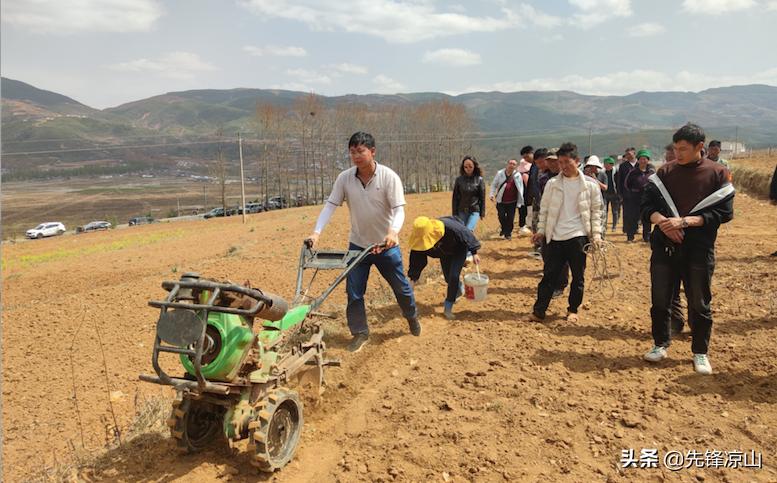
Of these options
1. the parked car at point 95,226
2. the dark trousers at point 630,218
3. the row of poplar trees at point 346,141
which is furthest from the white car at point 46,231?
the dark trousers at point 630,218

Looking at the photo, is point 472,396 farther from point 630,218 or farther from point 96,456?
point 630,218

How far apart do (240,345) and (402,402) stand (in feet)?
5.20

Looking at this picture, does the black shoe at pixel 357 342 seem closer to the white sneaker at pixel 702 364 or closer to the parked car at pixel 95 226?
the white sneaker at pixel 702 364

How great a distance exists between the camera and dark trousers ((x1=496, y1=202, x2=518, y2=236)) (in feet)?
34.4

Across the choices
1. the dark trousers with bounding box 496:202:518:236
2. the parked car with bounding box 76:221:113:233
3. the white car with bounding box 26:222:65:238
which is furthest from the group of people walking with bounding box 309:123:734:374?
the parked car with bounding box 76:221:113:233

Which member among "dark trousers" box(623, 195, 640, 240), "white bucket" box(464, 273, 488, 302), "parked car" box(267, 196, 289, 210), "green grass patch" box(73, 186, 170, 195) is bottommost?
"green grass patch" box(73, 186, 170, 195)

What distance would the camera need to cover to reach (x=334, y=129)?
66.1 metres

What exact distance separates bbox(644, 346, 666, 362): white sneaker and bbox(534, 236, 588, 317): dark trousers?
114cm

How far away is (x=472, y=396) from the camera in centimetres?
416

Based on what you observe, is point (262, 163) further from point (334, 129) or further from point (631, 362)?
point (631, 362)

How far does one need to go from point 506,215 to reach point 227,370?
28.5 feet

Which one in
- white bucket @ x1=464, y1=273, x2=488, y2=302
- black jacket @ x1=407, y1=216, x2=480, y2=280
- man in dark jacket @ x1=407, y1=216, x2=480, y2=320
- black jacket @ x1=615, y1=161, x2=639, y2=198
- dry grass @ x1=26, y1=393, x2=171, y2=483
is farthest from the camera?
black jacket @ x1=615, y1=161, x2=639, y2=198

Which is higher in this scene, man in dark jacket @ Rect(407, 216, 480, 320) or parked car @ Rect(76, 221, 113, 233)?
man in dark jacket @ Rect(407, 216, 480, 320)

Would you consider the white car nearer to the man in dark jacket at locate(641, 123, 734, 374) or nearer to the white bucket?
the white bucket
